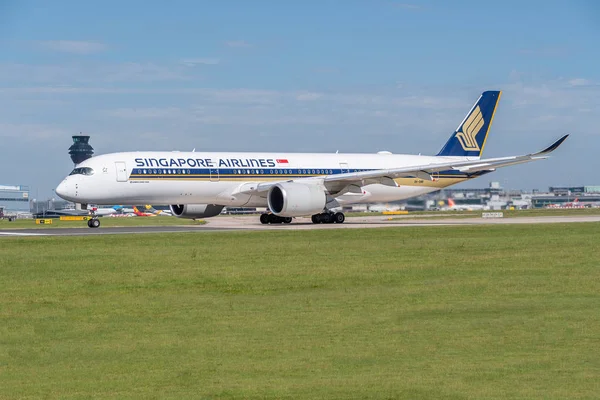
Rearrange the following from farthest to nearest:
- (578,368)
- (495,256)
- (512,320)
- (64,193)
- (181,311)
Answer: (64,193) < (495,256) < (181,311) < (512,320) < (578,368)

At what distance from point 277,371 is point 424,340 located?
275 cm

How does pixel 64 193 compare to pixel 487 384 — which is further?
pixel 64 193

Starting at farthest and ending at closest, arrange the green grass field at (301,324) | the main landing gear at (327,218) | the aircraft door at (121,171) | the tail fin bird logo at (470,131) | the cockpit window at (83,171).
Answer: the tail fin bird logo at (470,131) < the main landing gear at (327,218) < the cockpit window at (83,171) < the aircraft door at (121,171) < the green grass field at (301,324)

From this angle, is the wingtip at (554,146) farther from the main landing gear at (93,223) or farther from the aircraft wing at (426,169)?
the main landing gear at (93,223)

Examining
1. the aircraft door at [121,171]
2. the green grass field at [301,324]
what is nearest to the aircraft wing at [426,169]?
the aircraft door at [121,171]

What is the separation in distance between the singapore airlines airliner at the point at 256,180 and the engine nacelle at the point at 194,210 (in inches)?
2.2

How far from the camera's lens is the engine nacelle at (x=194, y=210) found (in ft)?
157

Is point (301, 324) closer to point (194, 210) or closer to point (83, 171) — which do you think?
point (83, 171)

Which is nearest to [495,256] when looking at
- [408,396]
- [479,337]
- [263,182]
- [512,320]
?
[512,320]

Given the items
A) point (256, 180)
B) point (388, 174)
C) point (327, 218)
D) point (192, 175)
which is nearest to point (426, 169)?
point (388, 174)

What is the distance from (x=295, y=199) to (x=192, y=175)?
5.61 meters

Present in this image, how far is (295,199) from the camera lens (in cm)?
4291

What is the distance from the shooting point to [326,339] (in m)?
12.8

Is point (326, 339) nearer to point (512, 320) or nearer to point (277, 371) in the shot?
point (277, 371)
